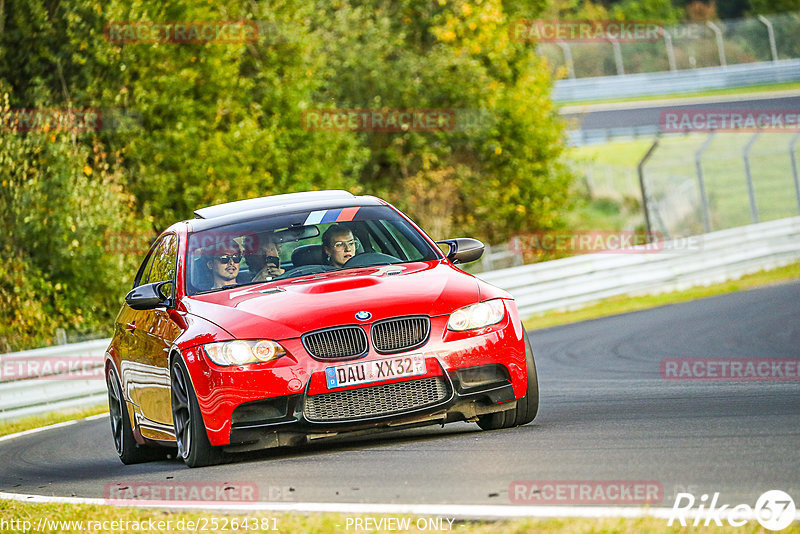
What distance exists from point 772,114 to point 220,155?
21871 mm

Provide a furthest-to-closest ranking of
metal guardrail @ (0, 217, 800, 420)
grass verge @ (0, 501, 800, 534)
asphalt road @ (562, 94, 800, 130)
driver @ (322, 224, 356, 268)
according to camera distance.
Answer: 1. asphalt road @ (562, 94, 800, 130)
2. metal guardrail @ (0, 217, 800, 420)
3. driver @ (322, 224, 356, 268)
4. grass verge @ (0, 501, 800, 534)

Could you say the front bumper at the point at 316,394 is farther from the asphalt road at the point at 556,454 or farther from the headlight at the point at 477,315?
the asphalt road at the point at 556,454

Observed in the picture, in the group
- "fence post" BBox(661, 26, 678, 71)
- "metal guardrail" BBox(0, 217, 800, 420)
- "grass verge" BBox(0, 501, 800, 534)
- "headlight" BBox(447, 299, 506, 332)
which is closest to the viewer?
"grass verge" BBox(0, 501, 800, 534)

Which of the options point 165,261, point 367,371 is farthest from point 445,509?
point 165,261

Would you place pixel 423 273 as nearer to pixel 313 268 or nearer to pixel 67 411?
pixel 313 268

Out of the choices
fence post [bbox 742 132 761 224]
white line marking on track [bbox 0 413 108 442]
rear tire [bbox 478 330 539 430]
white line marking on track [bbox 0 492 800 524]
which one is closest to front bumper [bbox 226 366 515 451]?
rear tire [bbox 478 330 539 430]

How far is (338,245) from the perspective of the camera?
324 inches

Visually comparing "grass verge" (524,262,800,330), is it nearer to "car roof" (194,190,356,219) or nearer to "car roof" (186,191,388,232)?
"car roof" (194,190,356,219)

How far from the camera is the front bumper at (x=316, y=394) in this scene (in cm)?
696

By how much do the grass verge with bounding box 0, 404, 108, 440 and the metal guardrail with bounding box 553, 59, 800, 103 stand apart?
37.1 meters

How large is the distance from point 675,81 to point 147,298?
4506cm

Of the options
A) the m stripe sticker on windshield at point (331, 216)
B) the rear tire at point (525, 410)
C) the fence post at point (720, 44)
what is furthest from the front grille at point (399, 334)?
the fence post at point (720, 44)

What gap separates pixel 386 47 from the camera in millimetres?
31766

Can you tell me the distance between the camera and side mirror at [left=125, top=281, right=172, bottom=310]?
26.6 feet
